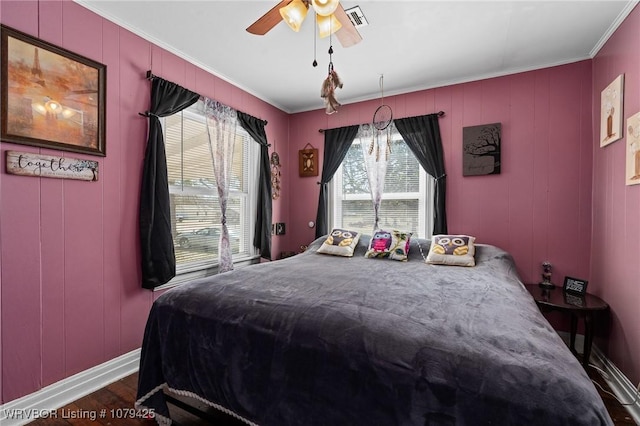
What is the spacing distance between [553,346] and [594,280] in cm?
208

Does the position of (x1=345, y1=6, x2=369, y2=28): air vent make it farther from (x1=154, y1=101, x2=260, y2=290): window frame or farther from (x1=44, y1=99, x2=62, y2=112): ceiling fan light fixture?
(x1=44, y1=99, x2=62, y2=112): ceiling fan light fixture

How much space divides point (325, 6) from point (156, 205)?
1.88 metres

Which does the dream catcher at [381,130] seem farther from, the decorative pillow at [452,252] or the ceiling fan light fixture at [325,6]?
the ceiling fan light fixture at [325,6]

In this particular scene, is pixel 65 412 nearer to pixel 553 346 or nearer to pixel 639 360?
pixel 553 346

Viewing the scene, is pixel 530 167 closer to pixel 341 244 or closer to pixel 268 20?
pixel 341 244

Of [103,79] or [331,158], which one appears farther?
[331,158]

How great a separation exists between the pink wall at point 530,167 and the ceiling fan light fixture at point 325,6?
202 cm

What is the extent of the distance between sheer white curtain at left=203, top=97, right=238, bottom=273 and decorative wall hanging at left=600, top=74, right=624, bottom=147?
3.18 meters

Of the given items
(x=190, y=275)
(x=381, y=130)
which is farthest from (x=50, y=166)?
(x=381, y=130)

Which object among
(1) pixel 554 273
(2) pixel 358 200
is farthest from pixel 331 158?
(1) pixel 554 273

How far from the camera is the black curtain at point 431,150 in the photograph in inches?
120

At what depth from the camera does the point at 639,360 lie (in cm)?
175

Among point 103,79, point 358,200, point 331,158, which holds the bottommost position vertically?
point 358,200

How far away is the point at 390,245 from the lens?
2.82 m
